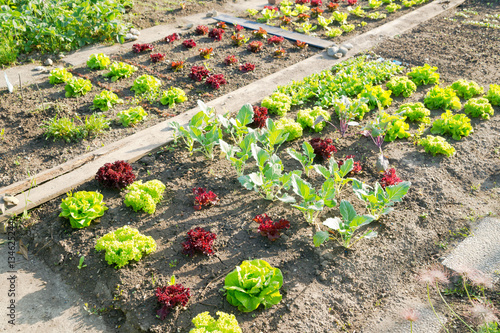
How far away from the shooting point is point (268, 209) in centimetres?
502

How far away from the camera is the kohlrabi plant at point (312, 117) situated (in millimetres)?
6238

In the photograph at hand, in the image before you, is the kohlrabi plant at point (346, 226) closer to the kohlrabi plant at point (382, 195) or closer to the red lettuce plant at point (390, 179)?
the kohlrabi plant at point (382, 195)

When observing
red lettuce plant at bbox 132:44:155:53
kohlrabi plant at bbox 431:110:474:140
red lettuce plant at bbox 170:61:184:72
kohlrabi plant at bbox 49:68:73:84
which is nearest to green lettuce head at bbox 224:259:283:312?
kohlrabi plant at bbox 431:110:474:140

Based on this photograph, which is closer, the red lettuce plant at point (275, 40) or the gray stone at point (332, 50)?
the gray stone at point (332, 50)

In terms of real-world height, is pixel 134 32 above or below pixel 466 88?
above

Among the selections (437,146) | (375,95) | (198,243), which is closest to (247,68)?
(375,95)

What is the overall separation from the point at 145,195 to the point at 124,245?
80cm

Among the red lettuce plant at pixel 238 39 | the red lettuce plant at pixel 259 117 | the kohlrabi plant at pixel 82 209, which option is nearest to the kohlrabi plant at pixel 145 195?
the kohlrabi plant at pixel 82 209

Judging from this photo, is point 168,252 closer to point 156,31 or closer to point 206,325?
point 206,325

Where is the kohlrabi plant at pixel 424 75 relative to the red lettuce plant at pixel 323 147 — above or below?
above

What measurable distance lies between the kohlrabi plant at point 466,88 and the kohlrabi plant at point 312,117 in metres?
2.73

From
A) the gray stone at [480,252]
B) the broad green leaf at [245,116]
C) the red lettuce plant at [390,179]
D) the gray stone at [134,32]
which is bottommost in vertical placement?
the gray stone at [480,252]

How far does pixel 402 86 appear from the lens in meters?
7.14

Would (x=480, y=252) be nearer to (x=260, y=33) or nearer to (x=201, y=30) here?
(x=260, y=33)
